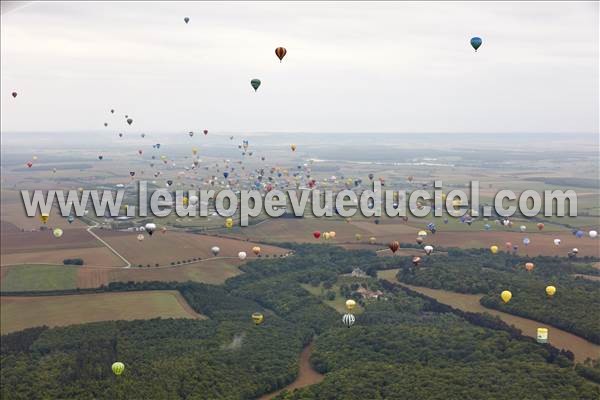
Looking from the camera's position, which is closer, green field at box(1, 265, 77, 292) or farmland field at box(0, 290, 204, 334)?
farmland field at box(0, 290, 204, 334)

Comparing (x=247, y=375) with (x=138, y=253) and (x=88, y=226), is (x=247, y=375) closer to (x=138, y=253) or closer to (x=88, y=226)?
(x=138, y=253)

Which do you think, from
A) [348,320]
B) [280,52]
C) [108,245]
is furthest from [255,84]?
[108,245]

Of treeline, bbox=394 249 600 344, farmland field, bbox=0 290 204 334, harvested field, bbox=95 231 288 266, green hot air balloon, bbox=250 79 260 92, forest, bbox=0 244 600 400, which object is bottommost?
forest, bbox=0 244 600 400

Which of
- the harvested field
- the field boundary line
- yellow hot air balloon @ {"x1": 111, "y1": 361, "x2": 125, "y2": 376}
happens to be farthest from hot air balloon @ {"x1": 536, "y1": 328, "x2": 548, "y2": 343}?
the field boundary line

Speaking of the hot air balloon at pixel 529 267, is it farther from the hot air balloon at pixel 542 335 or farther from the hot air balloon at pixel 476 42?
the hot air balloon at pixel 476 42

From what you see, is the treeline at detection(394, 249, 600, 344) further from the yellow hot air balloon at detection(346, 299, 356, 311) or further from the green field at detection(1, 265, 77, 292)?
the green field at detection(1, 265, 77, 292)

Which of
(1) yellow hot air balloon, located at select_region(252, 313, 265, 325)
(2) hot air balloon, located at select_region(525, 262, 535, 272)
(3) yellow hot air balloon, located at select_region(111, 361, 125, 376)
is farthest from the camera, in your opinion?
(2) hot air balloon, located at select_region(525, 262, 535, 272)
